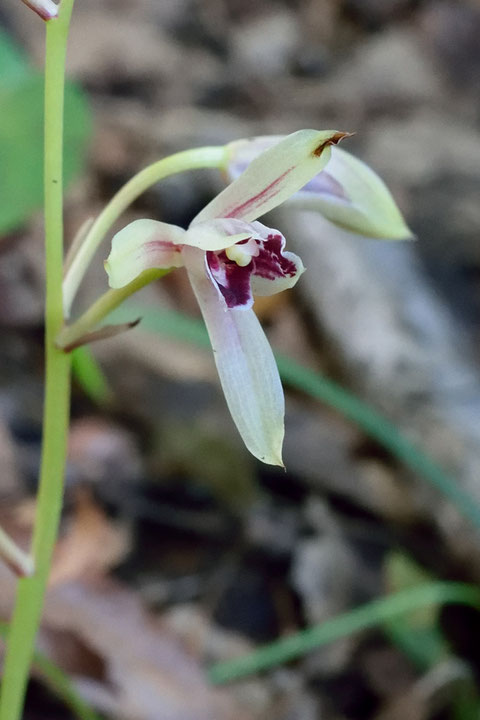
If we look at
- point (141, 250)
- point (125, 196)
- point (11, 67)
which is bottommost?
point (141, 250)

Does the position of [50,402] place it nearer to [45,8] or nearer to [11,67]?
[45,8]

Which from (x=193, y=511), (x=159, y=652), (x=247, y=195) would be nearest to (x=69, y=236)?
(x=193, y=511)

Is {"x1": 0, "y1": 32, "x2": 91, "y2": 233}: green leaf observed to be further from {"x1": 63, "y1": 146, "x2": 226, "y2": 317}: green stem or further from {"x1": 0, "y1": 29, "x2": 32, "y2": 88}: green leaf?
{"x1": 63, "y1": 146, "x2": 226, "y2": 317}: green stem

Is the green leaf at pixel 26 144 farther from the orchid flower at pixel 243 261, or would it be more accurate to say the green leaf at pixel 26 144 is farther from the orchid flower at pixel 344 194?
the orchid flower at pixel 243 261

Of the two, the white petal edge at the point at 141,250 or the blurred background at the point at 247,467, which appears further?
the blurred background at the point at 247,467

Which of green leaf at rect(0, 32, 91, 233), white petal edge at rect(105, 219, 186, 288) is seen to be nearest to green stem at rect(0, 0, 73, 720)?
white petal edge at rect(105, 219, 186, 288)

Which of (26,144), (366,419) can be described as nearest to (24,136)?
(26,144)

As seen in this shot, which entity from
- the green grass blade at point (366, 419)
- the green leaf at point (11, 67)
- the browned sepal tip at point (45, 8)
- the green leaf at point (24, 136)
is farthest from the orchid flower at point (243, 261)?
the green leaf at point (11, 67)
